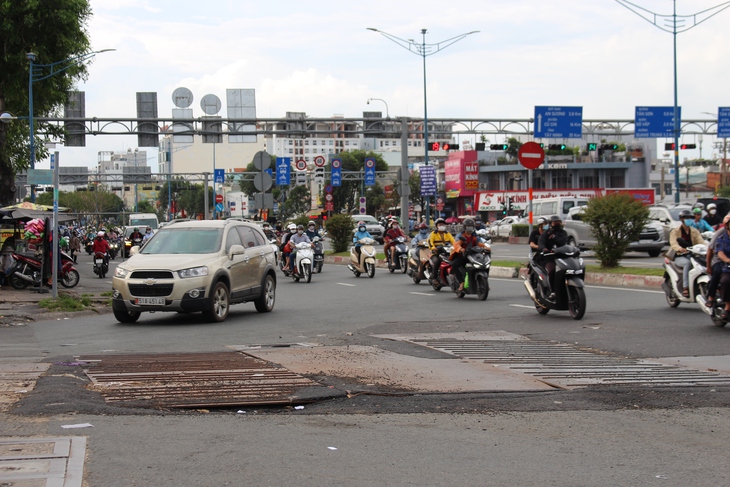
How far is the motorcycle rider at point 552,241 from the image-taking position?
48.7 ft

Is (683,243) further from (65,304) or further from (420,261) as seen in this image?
(65,304)

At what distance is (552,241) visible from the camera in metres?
14.9

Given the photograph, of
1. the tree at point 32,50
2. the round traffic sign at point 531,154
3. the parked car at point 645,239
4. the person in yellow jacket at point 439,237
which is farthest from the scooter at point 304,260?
the tree at point 32,50

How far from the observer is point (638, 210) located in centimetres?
2284

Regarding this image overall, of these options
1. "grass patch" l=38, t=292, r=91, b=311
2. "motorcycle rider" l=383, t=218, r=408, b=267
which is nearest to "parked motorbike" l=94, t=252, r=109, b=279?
"motorcycle rider" l=383, t=218, r=408, b=267

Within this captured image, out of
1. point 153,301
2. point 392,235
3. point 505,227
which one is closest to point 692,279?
point 153,301

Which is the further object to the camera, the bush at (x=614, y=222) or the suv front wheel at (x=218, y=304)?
the bush at (x=614, y=222)

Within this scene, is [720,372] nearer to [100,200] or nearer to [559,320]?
[559,320]

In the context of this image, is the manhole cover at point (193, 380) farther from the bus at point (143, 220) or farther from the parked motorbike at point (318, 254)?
the bus at point (143, 220)

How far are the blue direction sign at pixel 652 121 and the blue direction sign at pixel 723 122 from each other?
287cm

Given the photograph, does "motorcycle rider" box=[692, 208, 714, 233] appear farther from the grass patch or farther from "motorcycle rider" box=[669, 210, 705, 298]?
the grass patch

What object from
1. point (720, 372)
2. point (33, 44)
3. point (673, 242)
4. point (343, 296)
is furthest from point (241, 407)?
point (33, 44)

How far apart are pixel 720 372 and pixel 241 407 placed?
505cm

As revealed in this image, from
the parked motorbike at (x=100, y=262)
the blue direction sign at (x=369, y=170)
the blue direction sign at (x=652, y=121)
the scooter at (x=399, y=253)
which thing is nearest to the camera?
the scooter at (x=399, y=253)
